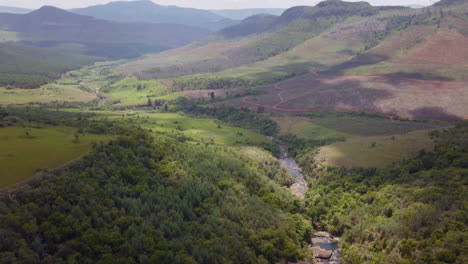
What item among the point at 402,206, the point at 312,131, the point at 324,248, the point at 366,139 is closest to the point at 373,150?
the point at 366,139

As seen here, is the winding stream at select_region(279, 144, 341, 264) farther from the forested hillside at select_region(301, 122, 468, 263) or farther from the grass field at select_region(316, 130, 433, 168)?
the grass field at select_region(316, 130, 433, 168)

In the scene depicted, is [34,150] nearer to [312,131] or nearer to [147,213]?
[147,213]

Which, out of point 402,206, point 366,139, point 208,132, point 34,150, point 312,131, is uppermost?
point 34,150

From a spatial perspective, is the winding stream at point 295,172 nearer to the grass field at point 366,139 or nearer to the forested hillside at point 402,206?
the forested hillside at point 402,206

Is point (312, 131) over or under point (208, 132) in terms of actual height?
under

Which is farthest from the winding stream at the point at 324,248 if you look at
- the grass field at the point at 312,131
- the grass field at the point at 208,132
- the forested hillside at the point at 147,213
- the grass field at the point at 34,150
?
the grass field at the point at 312,131
